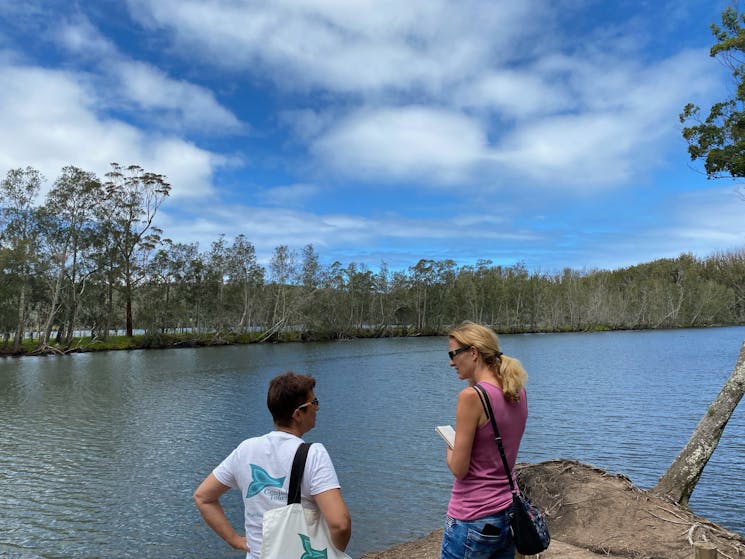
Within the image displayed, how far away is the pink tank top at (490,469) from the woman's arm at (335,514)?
0.84 meters

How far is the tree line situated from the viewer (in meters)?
50.6

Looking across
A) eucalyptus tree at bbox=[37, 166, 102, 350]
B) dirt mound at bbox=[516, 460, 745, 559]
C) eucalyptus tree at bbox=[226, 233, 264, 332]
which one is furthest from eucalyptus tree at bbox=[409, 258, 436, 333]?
dirt mound at bbox=[516, 460, 745, 559]

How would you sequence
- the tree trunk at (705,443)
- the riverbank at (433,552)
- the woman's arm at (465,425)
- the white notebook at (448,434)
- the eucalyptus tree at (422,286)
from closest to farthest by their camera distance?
the woman's arm at (465,425) → the white notebook at (448,434) → the riverbank at (433,552) → the tree trunk at (705,443) → the eucalyptus tree at (422,286)

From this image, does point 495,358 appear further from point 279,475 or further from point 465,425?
point 279,475

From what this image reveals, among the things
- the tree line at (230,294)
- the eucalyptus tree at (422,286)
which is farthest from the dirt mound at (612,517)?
the eucalyptus tree at (422,286)

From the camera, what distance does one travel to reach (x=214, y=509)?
265cm

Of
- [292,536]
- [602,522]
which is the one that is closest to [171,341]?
[602,522]

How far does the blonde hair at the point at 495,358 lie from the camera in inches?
111

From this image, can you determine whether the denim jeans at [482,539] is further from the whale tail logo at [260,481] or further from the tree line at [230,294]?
the tree line at [230,294]

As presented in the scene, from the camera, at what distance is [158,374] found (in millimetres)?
32188

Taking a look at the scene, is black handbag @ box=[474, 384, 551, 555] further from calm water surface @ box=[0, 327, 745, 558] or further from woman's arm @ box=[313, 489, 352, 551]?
calm water surface @ box=[0, 327, 745, 558]

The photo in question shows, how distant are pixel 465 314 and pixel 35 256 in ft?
241

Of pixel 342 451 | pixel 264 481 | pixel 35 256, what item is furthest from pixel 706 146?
pixel 35 256

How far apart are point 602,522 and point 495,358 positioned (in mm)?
4695
